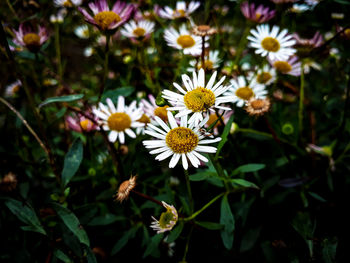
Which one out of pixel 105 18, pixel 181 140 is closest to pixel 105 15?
pixel 105 18

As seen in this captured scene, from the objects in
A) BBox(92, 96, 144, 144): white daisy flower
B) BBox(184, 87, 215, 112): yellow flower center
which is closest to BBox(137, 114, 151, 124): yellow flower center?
BBox(92, 96, 144, 144): white daisy flower

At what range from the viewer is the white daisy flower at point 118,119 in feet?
3.20

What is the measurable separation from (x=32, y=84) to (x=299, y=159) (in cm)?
153

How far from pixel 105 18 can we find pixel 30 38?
1.40 ft

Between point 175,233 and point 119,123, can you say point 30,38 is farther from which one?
point 175,233

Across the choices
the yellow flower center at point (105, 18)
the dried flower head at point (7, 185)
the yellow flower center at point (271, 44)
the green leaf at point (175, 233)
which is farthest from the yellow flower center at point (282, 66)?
the dried flower head at point (7, 185)

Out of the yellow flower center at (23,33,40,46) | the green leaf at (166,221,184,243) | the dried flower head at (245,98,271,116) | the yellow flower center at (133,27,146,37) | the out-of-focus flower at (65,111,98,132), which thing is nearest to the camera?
the green leaf at (166,221,184,243)

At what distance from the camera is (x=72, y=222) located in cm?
83

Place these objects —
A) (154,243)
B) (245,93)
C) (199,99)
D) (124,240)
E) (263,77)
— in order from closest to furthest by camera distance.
Answer: (199,99) < (154,243) < (124,240) < (245,93) < (263,77)

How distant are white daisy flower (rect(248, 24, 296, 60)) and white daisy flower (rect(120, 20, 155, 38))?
49 centimetres

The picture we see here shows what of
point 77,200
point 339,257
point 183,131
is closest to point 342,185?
point 339,257

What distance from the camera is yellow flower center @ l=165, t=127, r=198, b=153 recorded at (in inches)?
29.1

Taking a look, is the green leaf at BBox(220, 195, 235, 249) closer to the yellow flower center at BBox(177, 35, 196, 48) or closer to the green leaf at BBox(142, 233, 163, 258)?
the green leaf at BBox(142, 233, 163, 258)

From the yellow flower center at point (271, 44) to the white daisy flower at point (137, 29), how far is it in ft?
1.70
